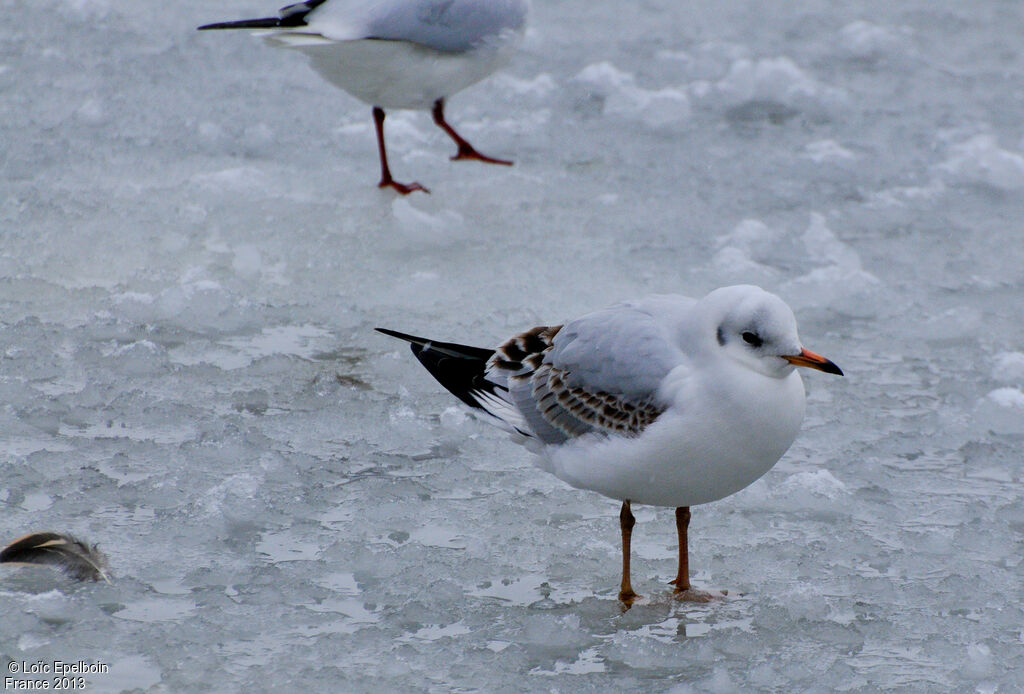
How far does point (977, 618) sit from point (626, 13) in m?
5.98

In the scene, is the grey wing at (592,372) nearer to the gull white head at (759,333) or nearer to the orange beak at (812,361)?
the gull white head at (759,333)

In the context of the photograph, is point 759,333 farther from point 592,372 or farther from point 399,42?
point 399,42

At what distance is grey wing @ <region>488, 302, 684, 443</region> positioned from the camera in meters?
3.68

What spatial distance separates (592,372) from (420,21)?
286cm

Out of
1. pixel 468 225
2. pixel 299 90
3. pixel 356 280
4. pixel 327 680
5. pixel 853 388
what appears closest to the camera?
pixel 327 680

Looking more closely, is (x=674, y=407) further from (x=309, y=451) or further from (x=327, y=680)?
(x=309, y=451)

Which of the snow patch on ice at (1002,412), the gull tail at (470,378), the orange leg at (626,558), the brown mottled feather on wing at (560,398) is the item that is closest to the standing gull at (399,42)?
the gull tail at (470,378)

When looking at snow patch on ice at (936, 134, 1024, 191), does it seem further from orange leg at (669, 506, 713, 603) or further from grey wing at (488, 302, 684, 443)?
orange leg at (669, 506, 713, 603)

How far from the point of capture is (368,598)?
3740 millimetres

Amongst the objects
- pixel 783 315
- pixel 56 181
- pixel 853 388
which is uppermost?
pixel 783 315

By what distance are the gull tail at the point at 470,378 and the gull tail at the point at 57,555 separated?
1049mm

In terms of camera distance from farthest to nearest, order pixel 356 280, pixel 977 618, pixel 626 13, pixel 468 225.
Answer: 1. pixel 626 13
2. pixel 468 225
3. pixel 356 280
4. pixel 977 618

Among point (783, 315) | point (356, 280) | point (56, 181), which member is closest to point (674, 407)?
point (783, 315)

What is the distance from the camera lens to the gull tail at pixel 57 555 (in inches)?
145
